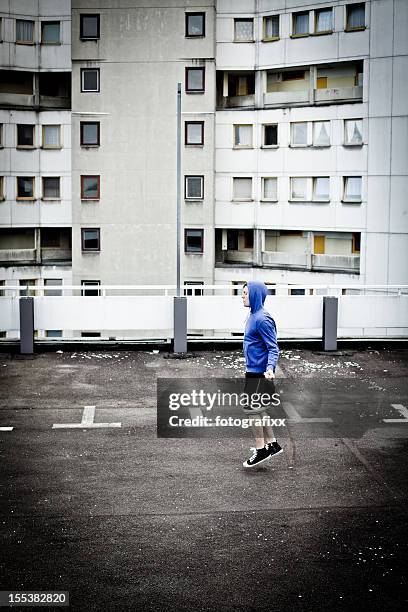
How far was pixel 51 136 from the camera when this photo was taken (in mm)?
46062

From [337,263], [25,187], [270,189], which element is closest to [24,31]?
[25,187]

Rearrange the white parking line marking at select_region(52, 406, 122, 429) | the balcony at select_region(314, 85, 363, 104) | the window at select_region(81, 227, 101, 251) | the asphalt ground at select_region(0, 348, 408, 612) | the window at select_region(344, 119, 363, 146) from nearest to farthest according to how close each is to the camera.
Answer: the asphalt ground at select_region(0, 348, 408, 612) < the white parking line marking at select_region(52, 406, 122, 429) < the balcony at select_region(314, 85, 363, 104) < the window at select_region(344, 119, 363, 146) < the window at select_region(81, 227, 101, 251)

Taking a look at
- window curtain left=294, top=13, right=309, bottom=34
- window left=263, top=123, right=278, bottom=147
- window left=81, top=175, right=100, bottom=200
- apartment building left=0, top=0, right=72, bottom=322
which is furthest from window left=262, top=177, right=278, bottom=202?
apartment building left=0, top=0, right=72, bottom=322

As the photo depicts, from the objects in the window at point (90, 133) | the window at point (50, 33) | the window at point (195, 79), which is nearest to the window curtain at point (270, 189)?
the window at point (195, 79)

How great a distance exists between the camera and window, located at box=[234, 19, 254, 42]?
43969 millimetres

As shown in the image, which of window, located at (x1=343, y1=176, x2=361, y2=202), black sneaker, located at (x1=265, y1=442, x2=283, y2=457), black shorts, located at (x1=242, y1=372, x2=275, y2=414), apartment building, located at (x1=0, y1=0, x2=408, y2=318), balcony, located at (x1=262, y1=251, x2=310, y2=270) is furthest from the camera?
balcony, located at (x1=262, y1=251, x2=310, y2=270)

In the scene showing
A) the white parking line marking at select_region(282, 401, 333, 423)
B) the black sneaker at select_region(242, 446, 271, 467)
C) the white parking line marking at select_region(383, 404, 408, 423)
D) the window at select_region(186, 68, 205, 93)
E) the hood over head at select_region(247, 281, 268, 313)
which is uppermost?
the window at select_region(186, 68, 205, 93)

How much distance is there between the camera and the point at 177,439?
11.0 metres

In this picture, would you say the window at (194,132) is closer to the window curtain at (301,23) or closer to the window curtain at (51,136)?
the window curtain at (301,23)

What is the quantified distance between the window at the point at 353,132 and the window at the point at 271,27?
5628 millimetres

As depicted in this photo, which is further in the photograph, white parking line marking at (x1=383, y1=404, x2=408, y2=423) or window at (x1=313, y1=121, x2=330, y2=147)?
window at (x1=313, y1=121, x2=330, y2=147)

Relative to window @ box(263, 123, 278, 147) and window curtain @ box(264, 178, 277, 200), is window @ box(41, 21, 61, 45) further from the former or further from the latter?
window curtain @ box(264, 178, 277, 200)

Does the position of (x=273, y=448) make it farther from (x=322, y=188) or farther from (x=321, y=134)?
(x=321, y=134)

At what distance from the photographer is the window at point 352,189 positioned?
4206 centimetres
